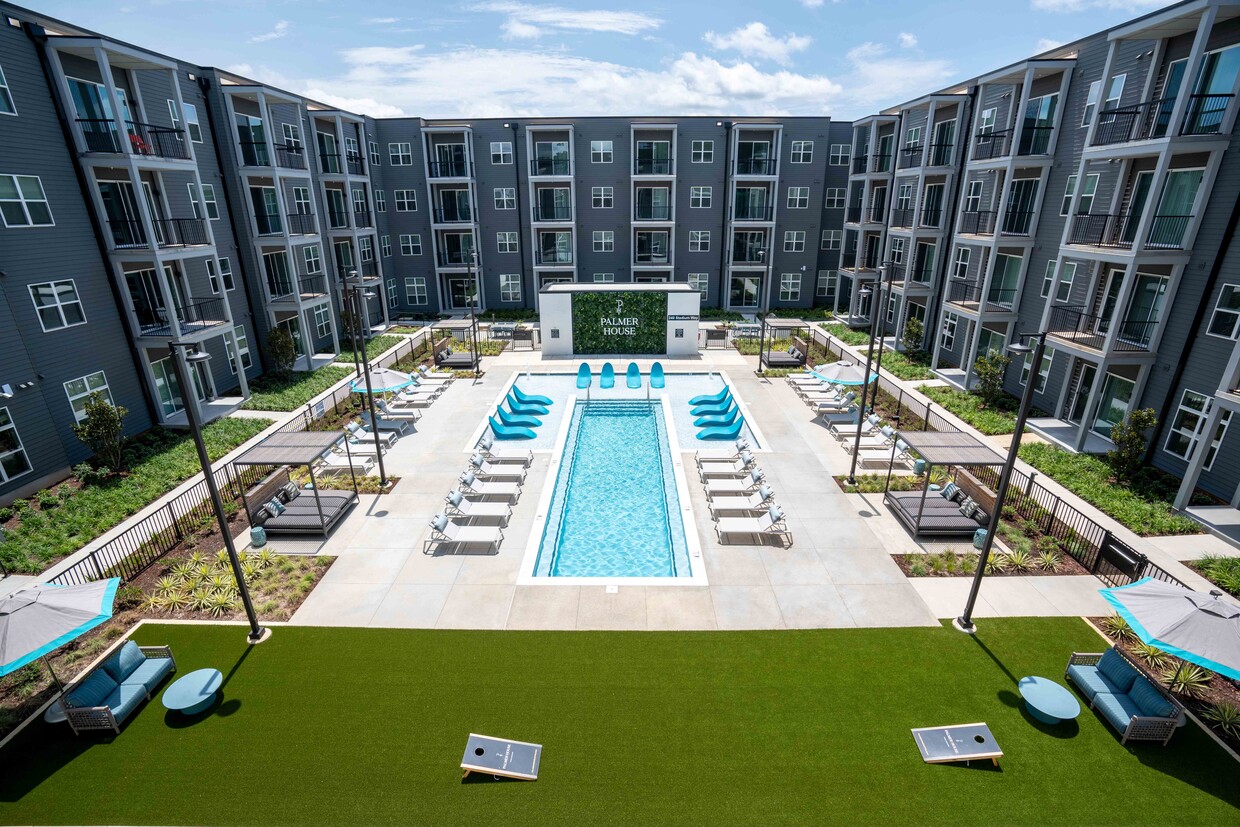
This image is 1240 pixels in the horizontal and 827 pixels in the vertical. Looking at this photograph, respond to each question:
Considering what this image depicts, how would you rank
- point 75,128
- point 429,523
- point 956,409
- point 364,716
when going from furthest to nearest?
point 956,409, point 75,128, point 429,523, point 364,716

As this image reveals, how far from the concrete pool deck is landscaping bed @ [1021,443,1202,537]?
4398mm

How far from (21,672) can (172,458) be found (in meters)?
9.64

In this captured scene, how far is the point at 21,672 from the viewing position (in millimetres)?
10734

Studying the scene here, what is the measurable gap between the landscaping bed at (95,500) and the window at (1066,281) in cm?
3038

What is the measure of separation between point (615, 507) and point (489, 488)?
3740 millimetres

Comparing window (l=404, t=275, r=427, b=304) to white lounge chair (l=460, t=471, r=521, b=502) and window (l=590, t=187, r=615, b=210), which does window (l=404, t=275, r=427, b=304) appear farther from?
white lounge chair (l=460, t=471, r=521, b=502)

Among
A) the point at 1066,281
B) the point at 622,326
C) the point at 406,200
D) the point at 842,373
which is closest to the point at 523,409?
the point at 622,326

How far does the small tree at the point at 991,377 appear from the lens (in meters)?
23.0

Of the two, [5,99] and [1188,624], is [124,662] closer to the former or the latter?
[5,99]

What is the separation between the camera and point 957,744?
29.6 feet

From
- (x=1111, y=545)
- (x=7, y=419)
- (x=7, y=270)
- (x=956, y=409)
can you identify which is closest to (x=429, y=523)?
(x=7, y=419)

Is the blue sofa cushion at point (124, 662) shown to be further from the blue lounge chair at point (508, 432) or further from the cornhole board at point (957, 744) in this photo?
the cornhole board at point (957, 744)

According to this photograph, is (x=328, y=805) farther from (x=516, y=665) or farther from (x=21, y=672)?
(x=21, y=672)

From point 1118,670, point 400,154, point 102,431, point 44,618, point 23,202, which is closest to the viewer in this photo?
point 44,618
